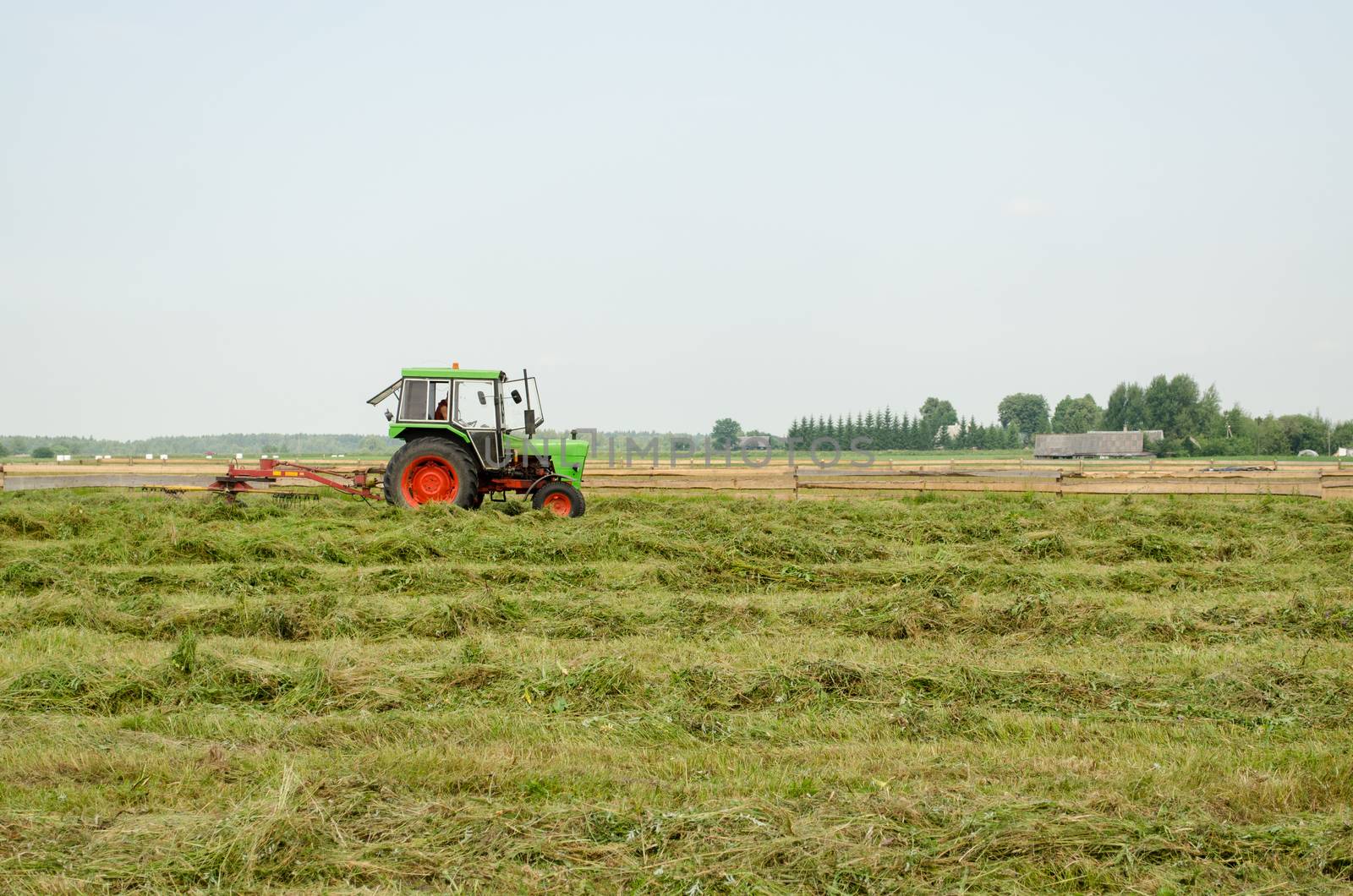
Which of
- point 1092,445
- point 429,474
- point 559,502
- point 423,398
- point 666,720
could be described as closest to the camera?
point 666,720

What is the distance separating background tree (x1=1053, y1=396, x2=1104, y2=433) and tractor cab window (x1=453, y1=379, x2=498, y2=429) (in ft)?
324

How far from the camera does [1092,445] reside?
72438 mm

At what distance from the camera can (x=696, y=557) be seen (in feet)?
35.6

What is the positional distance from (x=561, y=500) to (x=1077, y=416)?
102m

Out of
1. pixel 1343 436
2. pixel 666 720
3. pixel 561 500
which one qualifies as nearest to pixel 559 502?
pixel 561 500

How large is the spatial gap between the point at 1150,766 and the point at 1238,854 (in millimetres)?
972

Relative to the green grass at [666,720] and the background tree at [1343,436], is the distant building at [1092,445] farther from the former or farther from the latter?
the green grass at [666,720]

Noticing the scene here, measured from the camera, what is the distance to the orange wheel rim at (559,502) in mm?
15117

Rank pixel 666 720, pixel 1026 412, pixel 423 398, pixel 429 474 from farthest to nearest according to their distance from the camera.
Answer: pixel 1026 412, pixel 423 398, pixel 429 474, pixel 666 720

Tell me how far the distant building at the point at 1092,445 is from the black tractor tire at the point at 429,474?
211ft

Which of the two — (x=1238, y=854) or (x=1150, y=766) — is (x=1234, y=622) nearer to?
(x=1150, y=766)

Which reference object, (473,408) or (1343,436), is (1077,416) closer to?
(1343,436)

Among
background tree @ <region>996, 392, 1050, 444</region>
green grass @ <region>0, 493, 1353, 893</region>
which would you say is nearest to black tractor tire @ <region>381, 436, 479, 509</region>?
green grass @ <region>0, 493, 1353, 893</region>

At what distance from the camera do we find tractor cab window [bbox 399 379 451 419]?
15602 mm
